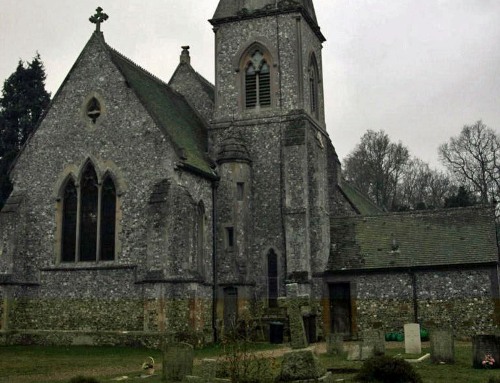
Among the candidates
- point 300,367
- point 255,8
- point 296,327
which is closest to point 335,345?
point 296,327

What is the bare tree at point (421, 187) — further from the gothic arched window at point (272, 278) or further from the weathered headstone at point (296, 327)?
the weathered headstone at point (296, 327)

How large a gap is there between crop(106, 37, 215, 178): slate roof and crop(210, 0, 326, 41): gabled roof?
4802mm

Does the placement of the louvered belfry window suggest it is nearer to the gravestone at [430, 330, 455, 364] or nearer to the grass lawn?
the grass lawn

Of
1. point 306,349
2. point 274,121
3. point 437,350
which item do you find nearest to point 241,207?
point 274,121

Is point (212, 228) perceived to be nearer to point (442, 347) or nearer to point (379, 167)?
point (442, 347)

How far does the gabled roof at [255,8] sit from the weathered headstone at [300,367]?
75.0 ft

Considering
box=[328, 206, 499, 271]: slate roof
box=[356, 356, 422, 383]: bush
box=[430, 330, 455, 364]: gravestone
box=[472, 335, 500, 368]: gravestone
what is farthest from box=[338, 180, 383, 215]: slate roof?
box=[356, 356, 422, 383]: bush

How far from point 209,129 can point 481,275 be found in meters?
14.7

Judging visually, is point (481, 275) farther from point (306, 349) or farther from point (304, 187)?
point (306, 349)

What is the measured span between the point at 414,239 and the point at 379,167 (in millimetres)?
30889

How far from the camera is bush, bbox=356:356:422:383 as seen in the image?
14065 millimetres

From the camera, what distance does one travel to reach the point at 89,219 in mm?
28250

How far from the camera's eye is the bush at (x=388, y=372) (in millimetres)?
14065

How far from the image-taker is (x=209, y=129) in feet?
109
